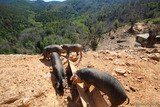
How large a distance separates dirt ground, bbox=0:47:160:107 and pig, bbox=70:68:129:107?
0.74m

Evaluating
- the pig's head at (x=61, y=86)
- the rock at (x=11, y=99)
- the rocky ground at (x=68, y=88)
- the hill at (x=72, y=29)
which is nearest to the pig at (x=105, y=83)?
the pig's head at (x=61, y=86)

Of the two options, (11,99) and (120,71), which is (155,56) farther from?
(11,99)

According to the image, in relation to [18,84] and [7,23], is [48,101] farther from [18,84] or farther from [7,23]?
[7,23]

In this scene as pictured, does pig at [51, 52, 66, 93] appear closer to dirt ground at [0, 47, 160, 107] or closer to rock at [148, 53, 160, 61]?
dirt ground at [0, 47, 160, 107]

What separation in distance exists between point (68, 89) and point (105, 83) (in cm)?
159

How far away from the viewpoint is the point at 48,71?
900 centimetres

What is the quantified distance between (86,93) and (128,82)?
207 centimetres

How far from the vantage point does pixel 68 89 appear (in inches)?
313

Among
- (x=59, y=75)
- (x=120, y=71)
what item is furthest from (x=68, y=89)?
(x=120, y=71)

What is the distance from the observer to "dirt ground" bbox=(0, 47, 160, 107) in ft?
23.6

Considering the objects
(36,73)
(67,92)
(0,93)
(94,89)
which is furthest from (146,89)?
(0,93)

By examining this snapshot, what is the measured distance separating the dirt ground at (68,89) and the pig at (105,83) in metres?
0.74

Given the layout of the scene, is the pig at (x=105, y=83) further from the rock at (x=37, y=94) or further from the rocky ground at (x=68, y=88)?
the rock at (x=37, y=94)

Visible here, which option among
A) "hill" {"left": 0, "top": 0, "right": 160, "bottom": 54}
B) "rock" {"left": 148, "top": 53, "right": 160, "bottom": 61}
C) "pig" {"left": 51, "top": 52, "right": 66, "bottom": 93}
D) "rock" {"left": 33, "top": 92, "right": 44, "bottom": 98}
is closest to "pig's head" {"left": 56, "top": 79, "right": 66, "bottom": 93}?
"pig" {"left": 51, "top": 52, "right": 66, "bottom": 93}
